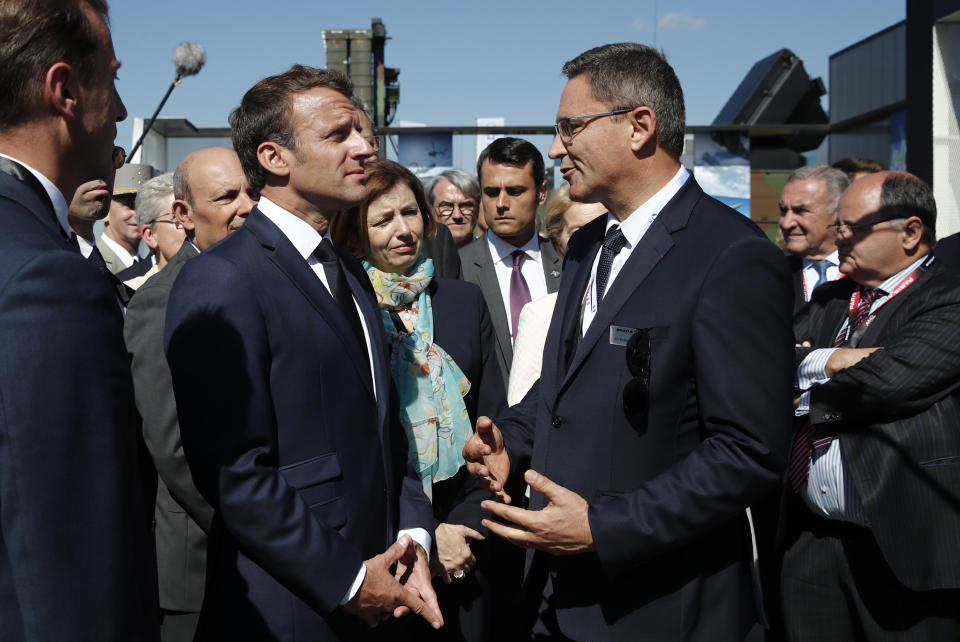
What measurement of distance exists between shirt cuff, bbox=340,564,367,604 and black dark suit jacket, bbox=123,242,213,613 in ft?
2.57

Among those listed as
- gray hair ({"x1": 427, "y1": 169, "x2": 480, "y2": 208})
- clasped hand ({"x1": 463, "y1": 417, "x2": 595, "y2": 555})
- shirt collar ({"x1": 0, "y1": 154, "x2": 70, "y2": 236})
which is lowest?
clasped hand ({"x1": 463, "y1": 417, "x2": 595, "y2": 555})

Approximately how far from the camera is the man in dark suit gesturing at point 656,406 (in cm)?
191

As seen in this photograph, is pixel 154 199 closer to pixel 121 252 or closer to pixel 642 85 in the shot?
pixel 642 85

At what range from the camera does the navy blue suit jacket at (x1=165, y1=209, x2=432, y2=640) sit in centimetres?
185

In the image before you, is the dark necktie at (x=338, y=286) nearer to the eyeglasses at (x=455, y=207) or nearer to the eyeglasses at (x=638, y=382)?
the eyeglasses at (x=638, y=382)

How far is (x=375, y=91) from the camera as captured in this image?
39.7 ft

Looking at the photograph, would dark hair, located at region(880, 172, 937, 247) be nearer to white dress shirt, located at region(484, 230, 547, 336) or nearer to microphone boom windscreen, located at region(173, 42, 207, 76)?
white dress shirt, located at region(484, 230, 547, 336)

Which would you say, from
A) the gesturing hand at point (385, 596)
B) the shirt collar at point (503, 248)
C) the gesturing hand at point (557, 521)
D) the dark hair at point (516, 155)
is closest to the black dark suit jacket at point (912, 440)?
the gesturing hand at point (557, 521)

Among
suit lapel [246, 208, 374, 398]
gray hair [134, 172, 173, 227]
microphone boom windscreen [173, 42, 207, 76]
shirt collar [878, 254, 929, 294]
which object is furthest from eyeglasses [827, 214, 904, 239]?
microphone boom windscreen [173, 42, 207, 76]

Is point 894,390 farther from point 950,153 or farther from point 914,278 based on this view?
point 950,153

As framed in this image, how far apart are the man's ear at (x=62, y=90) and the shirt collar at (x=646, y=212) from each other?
142 cm

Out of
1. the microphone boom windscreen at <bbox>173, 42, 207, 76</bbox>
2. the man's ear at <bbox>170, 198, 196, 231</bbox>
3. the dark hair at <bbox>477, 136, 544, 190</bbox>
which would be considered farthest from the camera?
the microphone boom windscreen at <bbox>173, 42, 207, 76</bbox>

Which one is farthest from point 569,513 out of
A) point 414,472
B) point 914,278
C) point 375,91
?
point 375,91

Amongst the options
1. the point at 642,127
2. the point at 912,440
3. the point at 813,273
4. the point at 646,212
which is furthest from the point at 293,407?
the point at 813,273
